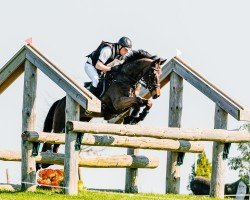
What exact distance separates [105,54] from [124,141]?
1.66 meters

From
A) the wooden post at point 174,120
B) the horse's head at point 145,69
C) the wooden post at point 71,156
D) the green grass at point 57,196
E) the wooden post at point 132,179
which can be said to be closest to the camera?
the green grass at point 57,196

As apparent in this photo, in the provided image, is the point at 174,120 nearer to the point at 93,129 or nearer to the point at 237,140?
the point at 237,140

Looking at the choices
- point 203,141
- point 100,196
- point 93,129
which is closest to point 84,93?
point 93,129

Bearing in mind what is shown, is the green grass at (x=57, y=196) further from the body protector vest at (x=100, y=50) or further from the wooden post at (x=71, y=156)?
the body protector vest at (x=100, y=50)

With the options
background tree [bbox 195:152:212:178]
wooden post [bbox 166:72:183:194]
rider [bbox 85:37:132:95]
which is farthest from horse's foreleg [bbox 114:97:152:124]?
background tree [bbox 195:152:212:178]

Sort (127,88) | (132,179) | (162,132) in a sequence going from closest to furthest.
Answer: (162,132) < (127,88) < (132,179)

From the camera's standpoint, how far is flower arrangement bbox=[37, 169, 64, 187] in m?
19.8

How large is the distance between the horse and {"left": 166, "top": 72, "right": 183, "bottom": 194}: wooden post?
1.39 meters

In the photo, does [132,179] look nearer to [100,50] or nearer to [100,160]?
[100,160]

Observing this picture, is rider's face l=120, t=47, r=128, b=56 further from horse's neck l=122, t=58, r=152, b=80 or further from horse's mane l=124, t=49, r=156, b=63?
horse's neck l=122, t=58, r=152, b=80

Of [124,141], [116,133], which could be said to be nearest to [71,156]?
[116,133]

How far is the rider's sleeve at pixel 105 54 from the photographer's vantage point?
1972cm

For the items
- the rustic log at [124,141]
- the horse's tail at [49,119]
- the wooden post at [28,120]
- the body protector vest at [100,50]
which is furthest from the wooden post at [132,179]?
the wooden post at [28,120]

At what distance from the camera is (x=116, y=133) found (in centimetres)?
1833
